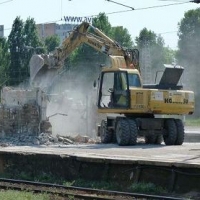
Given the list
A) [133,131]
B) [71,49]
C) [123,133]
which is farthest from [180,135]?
[71,49]

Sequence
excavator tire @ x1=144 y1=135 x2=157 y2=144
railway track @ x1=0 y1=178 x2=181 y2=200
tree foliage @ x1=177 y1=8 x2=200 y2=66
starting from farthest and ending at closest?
tree foliage @ x1=177 y1=8 x2=200 y2=66 < excavator tire @ x1=144 y1=135 x2=157 y2=144 < railway track @ x1=0 y1=178 x2=181 y2=200

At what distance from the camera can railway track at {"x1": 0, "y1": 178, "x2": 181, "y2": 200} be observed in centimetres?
1520

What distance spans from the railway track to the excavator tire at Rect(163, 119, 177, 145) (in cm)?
841

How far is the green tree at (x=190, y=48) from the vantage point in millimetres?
79512

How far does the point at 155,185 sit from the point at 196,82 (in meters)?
63.1

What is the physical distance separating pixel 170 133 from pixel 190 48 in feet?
199

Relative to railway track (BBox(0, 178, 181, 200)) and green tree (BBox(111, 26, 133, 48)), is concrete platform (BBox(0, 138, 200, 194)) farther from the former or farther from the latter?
green tree (BBox(111, 26, 133, 48))

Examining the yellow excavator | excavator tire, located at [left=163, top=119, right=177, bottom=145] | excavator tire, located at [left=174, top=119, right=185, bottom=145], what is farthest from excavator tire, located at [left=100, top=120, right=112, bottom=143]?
excavator tire, located at [left=174, top=119, right=185, bottom=145]

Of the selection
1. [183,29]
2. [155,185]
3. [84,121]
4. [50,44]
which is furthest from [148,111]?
[50,44]

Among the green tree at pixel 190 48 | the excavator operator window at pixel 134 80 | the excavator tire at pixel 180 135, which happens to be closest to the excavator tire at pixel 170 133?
the excavator tire at pixel 180 135

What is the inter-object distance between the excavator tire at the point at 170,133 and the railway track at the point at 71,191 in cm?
841

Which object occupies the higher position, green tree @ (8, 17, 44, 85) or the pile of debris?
green tree @ (8, 17, 44, 85)

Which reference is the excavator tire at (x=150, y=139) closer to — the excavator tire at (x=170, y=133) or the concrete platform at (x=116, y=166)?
the excavator tire at (x=170, y=133)

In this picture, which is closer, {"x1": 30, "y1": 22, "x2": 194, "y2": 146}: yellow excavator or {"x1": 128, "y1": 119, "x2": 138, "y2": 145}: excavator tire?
{"x1": 128, "y1": 119, "x2": 138, "y2": 145}: excavator tire
